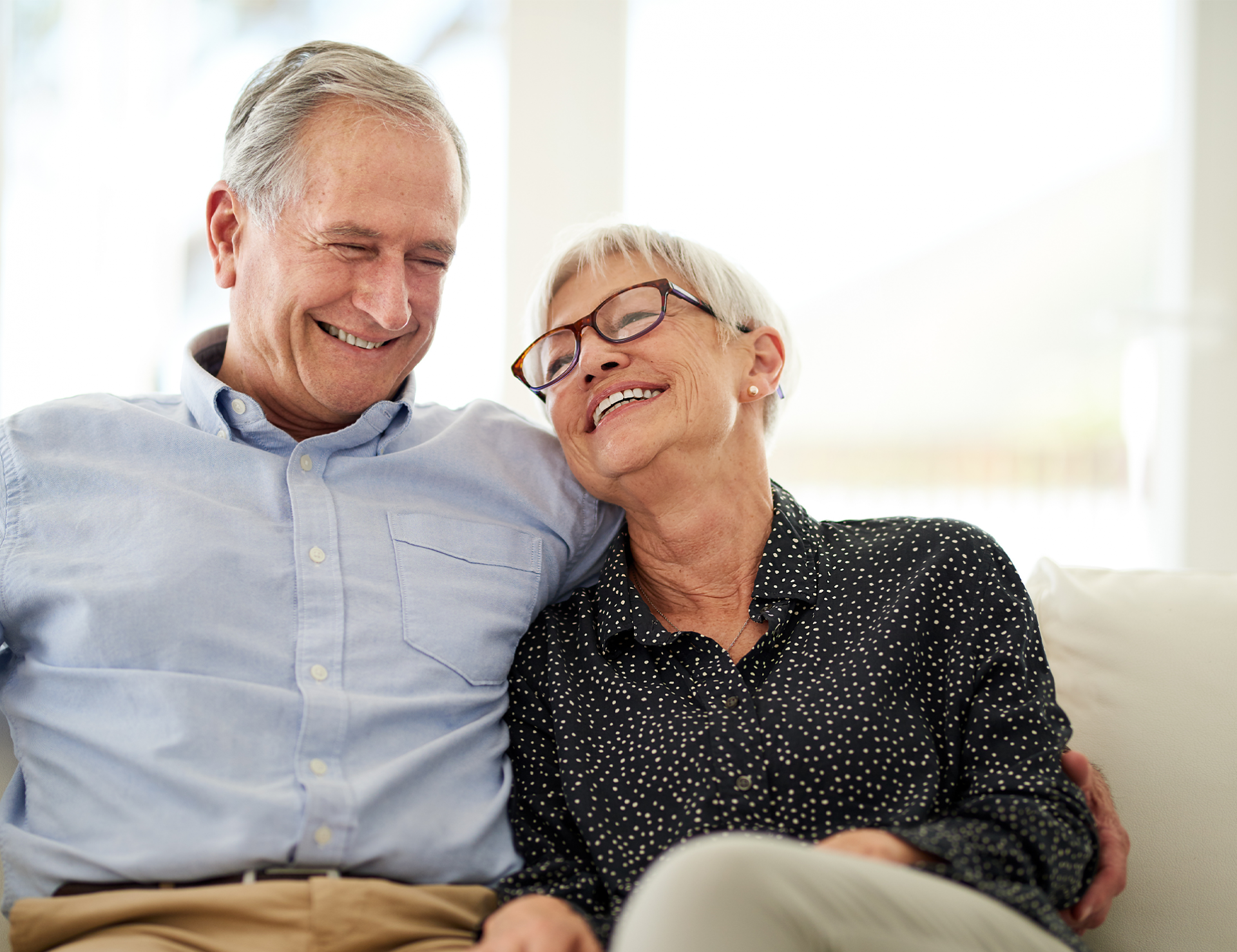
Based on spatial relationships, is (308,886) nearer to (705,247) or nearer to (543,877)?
(543,877)

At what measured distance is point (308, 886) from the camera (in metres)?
1.18

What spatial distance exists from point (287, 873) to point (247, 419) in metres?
0.60

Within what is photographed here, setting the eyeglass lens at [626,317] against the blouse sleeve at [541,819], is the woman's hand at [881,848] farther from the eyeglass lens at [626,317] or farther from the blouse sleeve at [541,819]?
the eyeglass lens at [626,317]

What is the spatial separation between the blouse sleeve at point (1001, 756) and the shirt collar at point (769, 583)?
169 millimetres

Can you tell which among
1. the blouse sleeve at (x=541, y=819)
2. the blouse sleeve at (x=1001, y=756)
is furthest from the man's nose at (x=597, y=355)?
the blouse sleeve at (x=1001, y=756)

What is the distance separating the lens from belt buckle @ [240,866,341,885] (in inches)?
47.4

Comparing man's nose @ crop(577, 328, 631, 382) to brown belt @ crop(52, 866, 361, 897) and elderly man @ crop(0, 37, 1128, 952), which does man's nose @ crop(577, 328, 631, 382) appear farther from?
brown belt @ crop(52, 866, 361, 897)

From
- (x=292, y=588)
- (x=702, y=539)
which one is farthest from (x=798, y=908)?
(x=292, y=588)

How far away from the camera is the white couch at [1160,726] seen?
4.47 feet

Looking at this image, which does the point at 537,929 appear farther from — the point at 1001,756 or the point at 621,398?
the point at 621,398

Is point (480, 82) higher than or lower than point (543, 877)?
higher

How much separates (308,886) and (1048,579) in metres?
1.17

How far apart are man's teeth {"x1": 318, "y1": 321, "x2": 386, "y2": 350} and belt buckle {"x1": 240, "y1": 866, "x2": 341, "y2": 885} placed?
0.71 metres

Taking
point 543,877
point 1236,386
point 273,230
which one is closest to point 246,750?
point 543,877
